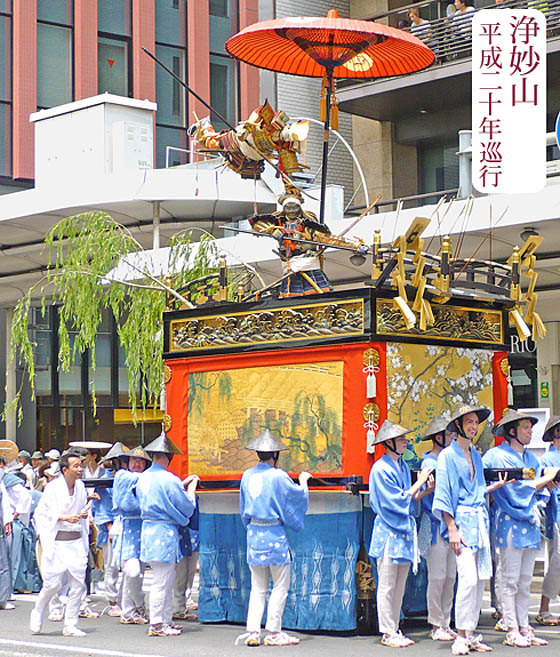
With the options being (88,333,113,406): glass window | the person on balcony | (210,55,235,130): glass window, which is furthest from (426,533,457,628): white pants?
(210,55,235,130): glass window

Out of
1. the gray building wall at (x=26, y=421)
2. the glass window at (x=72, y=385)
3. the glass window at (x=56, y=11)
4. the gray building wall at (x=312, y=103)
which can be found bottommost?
the gray building wall at (x=26, y=421)

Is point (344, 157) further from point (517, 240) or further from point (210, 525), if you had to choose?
point (210, 525)

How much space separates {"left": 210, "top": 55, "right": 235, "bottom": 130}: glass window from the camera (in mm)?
35719

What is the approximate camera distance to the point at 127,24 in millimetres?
34250

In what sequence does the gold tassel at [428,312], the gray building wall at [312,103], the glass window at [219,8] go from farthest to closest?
the glass window at [219,8] → the gray building wall at [312,103] → the gold tassel at [428,312]

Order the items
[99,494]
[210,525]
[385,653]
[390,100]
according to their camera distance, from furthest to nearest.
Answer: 1. [390,100]
2. [99,494]
3. [210,525]
4. [385,653]

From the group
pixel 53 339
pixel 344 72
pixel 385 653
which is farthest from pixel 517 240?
pixel 53 339

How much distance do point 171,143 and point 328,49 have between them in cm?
2198

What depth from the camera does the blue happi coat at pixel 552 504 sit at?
1200cm

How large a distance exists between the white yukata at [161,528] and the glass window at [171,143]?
22.9 meters

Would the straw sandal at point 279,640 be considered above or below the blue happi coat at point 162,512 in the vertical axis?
Result: below

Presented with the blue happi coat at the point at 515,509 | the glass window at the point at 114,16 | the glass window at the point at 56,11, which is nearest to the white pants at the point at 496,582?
the blue happi coat at the point at 515,509

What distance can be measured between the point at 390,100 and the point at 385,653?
607 inches

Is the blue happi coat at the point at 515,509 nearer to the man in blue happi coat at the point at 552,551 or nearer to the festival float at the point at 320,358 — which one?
the man in blue happi coat at the point at 552,551
